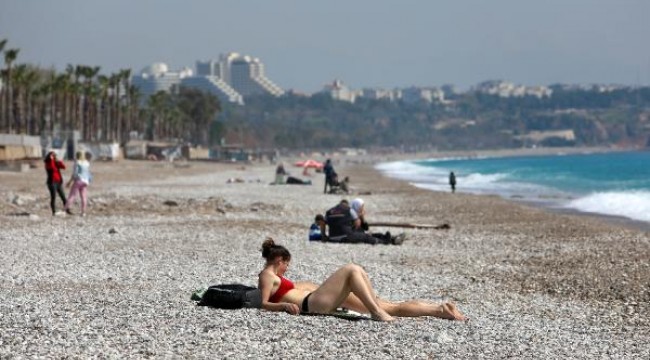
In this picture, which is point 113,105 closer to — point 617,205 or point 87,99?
point 87,99

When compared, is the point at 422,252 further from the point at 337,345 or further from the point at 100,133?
the point at 100,133

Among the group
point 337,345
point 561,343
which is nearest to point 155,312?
point 337,345

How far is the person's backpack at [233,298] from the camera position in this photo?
1133cm

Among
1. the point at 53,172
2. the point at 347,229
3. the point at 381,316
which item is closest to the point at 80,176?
the point at 53,172

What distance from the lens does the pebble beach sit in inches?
379

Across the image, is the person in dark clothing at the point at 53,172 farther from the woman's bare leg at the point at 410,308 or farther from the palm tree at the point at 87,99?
the palm tree at the point at 87,99

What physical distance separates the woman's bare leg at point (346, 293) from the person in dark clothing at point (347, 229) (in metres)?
10.2

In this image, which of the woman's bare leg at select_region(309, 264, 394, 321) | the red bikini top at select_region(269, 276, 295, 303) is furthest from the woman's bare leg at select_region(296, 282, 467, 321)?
the red bikini top at select_region(269, 276, 295, 303)

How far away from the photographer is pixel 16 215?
25.9 meters

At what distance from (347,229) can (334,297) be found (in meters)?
10.4

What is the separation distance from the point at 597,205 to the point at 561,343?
34454 mm

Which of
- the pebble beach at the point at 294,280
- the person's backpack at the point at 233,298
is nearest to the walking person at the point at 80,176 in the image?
the pebble beach at the point at 294,280

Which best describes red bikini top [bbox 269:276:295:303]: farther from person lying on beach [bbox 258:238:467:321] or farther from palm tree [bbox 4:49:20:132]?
palm tree [bbox 4:49:20:132]

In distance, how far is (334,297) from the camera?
1118cm
